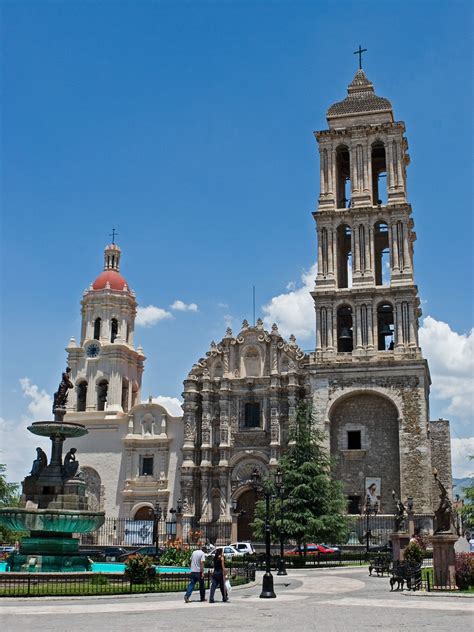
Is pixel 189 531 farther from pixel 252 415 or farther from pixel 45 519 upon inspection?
pixel 45 519

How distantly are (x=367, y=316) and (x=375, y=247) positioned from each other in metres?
6.27

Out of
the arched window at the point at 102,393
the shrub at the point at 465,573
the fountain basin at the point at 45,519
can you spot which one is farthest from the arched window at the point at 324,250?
the shrub at the point at 465,573

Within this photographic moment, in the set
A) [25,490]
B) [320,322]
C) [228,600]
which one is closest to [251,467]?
[320,322]

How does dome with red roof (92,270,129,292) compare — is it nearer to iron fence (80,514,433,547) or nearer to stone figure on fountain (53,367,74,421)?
iron fence (80,514,433,547)

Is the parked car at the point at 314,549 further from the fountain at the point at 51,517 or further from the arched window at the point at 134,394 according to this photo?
the arched window at the point at 134,394

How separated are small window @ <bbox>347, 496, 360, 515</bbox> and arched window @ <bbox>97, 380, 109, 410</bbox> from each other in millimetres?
19920

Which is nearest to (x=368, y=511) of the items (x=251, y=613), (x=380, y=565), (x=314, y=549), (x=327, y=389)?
(x=314, y=549)

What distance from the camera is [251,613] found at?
17.3 m

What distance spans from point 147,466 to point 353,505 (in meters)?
14.9

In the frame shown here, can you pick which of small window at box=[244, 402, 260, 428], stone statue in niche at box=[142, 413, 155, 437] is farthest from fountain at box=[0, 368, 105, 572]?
stone statue in niche at box=[142, 413, 155, 437]

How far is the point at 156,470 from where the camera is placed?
54.4 metres

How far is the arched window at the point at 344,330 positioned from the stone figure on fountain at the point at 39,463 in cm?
2748

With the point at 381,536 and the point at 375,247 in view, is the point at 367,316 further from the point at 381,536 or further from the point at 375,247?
the point at 381,536

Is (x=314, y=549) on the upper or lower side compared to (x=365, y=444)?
lower
